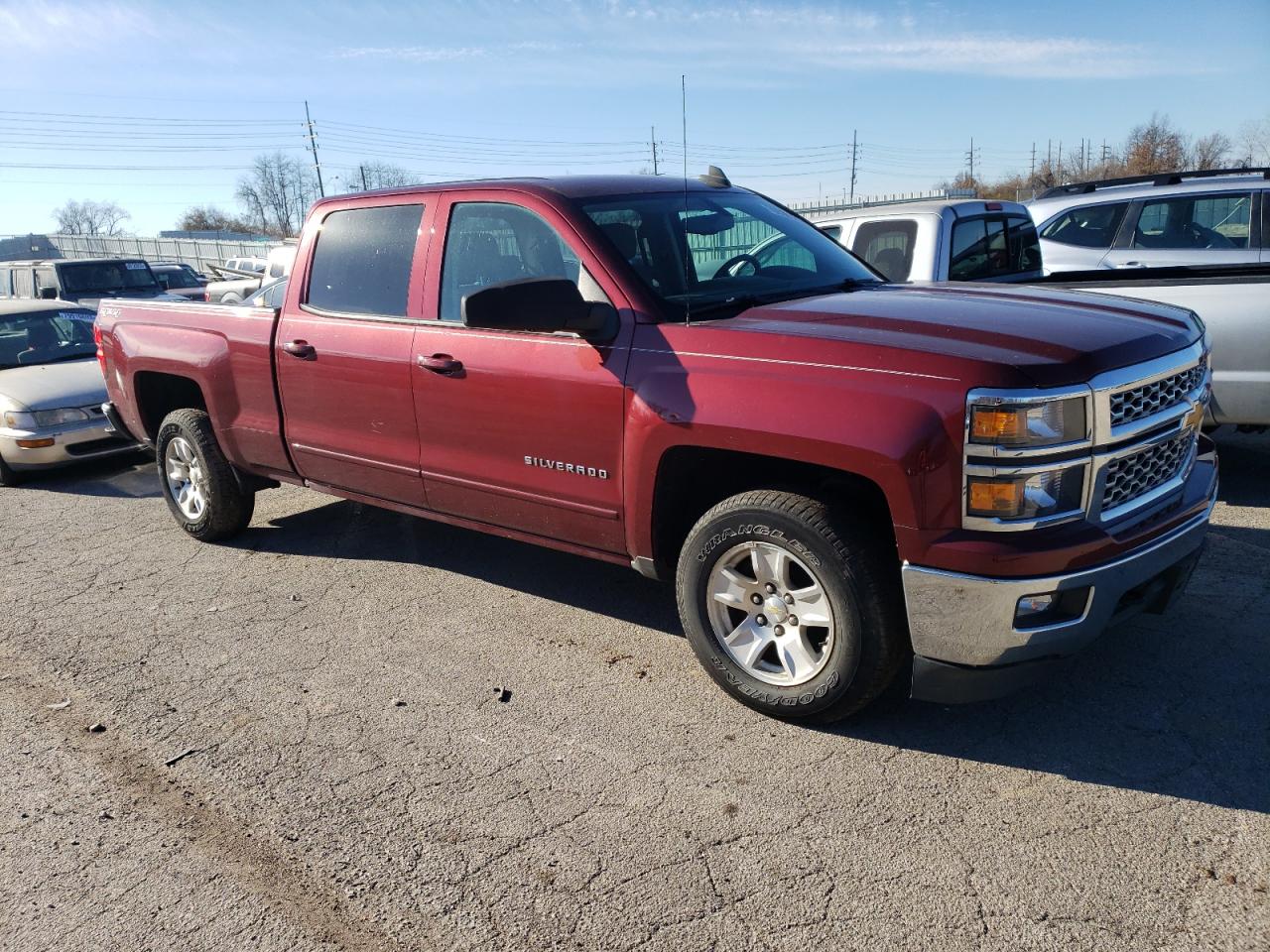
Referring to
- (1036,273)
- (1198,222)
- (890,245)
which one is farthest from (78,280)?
(1198,222)

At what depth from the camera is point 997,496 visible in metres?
2.94

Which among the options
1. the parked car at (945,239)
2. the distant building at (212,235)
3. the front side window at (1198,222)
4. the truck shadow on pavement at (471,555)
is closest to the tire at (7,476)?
the truck shadow on pavement at (471,555)

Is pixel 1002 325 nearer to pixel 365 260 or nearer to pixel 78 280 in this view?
pixel 365 260

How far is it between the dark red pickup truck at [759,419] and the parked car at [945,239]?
2.46 meters

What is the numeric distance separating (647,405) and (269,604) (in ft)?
8.40

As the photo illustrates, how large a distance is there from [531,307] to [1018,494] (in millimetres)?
1729

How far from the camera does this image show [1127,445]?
10.2ft

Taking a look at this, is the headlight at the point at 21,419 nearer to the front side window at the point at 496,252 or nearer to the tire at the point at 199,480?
the tire at the point at 199,480

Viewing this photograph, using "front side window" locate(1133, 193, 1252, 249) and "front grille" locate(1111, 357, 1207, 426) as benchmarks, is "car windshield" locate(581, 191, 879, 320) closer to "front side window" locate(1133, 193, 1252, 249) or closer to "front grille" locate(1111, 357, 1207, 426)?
"front grille" locate(1111, 357, 1207, 426)

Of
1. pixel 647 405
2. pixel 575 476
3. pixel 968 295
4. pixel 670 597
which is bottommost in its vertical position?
pixel 670 597

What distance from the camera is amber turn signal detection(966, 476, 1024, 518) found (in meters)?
2.94

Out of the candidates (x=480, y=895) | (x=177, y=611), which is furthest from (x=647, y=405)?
(x=177, y=611)

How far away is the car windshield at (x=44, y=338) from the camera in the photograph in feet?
30.6

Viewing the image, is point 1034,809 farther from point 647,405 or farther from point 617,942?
point 647,405
